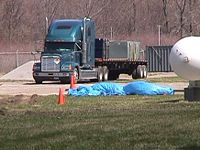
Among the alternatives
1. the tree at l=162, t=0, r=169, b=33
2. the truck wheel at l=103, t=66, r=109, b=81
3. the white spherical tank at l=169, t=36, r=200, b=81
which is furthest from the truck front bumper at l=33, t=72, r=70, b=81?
the tree at l=162, t=0, r=169, b=33

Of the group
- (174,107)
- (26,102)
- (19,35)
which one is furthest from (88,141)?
(19,35)

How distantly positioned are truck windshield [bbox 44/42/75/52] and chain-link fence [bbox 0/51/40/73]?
827 inches

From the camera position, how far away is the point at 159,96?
23.7 m

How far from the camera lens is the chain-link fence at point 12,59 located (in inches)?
2323

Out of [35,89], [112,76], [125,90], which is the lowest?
[112,76]

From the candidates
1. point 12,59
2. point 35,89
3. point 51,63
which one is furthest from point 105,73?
point 12,59

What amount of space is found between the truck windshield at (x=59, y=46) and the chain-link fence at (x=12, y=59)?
68.9 ft

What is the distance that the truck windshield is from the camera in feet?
124

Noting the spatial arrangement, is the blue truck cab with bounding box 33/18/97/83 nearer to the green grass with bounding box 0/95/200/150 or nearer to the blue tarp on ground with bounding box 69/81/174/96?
the blue tarp on ground with bounding box 69/81/174/96

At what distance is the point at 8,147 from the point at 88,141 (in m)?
1.31

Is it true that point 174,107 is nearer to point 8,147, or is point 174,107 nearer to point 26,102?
point 26,102

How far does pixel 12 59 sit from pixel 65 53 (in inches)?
936

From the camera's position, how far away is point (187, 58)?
68.4 feet

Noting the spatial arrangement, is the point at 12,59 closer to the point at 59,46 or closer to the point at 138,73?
the point at 138,73
